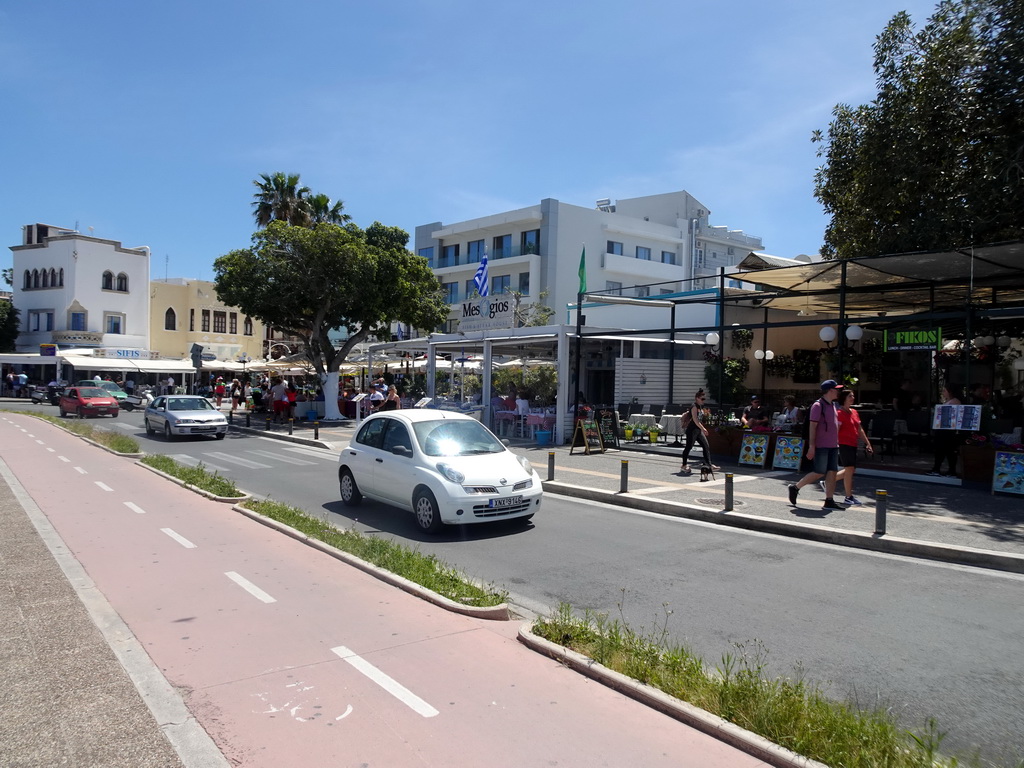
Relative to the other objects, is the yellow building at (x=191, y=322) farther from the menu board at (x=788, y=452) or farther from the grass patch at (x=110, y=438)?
the menu board at (x=788, y=452)

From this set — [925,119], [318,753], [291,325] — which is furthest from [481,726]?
[291,325]

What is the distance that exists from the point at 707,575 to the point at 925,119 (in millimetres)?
12261

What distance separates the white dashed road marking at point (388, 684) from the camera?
401 cm

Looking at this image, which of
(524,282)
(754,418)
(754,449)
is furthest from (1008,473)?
(524,282)

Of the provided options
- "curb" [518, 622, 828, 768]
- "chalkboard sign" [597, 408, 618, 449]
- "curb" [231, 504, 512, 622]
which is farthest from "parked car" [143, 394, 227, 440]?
"curb" [518, 622, 828, 768]

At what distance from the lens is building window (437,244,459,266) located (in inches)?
2045

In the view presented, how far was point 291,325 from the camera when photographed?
28688mm

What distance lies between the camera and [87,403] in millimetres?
31203

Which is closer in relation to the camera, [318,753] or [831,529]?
[318,753]

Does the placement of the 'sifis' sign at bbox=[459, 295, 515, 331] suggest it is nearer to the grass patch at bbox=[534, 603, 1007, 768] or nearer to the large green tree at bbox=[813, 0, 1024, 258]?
the large green tree at bbox=[813, 0, 1024, 258]

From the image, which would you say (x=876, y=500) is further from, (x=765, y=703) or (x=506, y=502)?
(x=765, y=703)

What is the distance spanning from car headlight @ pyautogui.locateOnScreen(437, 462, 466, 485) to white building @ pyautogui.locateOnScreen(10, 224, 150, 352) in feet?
161

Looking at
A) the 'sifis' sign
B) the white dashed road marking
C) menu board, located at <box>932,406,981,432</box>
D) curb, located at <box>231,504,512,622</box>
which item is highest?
the 'sifis' sign

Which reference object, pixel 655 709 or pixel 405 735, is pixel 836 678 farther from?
pixel 405 735
